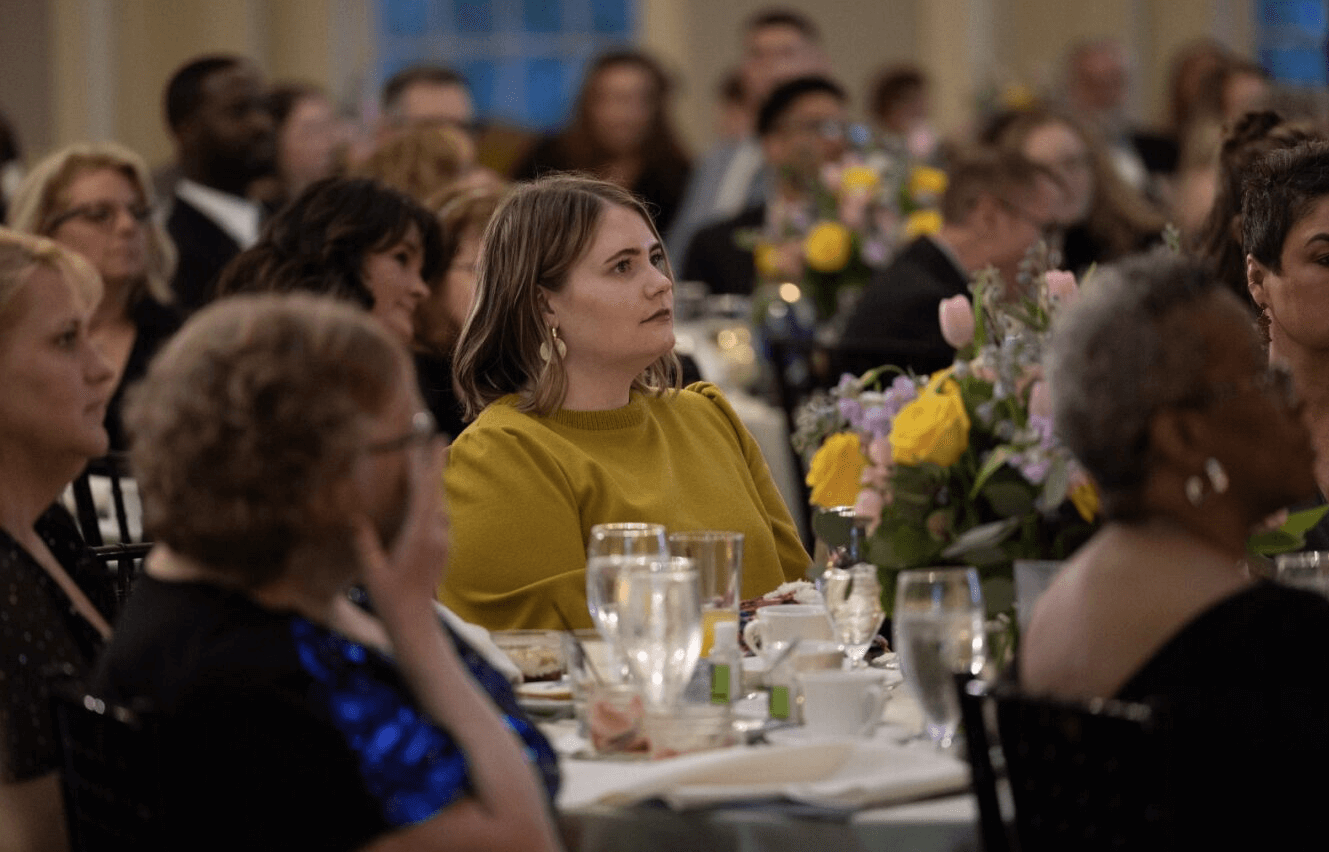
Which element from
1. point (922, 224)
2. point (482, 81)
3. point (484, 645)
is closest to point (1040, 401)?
point (484, 645)

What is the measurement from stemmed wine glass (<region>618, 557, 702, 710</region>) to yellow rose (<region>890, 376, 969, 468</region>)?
1.09 ft

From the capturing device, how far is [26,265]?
7.07 ft

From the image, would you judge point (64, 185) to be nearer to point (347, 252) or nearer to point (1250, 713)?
point (347, 252)

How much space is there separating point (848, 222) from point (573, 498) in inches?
134

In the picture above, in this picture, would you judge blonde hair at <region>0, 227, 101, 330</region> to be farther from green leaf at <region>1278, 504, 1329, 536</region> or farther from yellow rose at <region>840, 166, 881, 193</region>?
yellow rose at <region>840, 166, 881, 193</region>

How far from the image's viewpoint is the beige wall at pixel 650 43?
33.8 ft

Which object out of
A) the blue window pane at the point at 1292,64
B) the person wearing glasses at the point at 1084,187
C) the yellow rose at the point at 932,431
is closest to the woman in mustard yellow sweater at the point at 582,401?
the yellow rose at the point at 932,431

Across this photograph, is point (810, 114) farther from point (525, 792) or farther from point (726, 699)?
point (525, 792)

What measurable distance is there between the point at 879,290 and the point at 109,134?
654 cm

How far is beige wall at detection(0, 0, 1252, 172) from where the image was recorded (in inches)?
405

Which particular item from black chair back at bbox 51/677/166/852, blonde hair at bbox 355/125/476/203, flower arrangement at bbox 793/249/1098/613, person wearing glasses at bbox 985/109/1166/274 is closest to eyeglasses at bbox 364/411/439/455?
black chair back at bbox 51/677/166/852

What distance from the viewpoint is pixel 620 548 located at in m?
2.26

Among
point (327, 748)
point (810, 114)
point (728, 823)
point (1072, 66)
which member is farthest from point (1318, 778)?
point (1072, 66)

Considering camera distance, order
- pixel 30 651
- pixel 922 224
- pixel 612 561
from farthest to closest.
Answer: pixel 922 224 → pixel 612 561 → pixel 30 651
